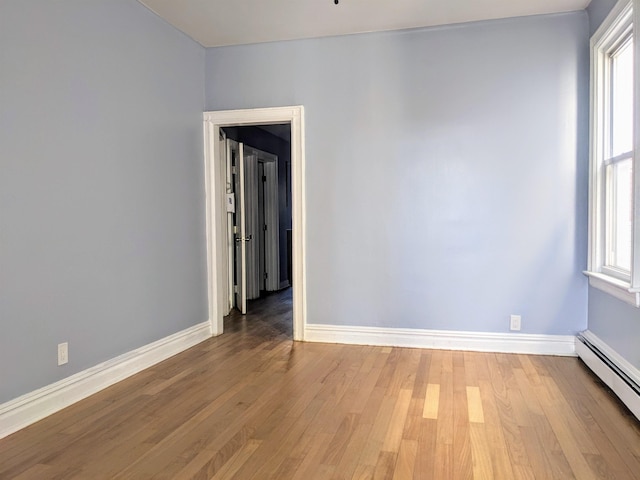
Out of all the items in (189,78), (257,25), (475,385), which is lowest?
(475,385)

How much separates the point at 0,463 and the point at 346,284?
2768 millimetres

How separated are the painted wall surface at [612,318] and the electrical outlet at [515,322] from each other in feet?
1.64

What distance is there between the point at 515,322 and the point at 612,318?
84cm

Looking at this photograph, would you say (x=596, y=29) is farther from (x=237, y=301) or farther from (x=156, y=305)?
(x=237, y=301)

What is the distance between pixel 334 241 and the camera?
4316 millimetres

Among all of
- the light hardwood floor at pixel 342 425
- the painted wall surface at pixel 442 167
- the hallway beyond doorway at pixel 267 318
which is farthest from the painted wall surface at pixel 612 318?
the hallway beyond doorway at pixel 267 318

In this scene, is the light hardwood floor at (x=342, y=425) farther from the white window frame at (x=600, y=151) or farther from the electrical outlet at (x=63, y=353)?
the white window frame at (x=600, y=151)

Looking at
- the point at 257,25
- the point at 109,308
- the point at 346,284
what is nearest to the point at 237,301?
the point at 346,284

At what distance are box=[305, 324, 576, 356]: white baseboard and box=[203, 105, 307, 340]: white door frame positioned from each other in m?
0.29

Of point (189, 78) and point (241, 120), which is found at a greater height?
point (189, 78)

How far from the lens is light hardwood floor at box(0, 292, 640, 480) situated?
215 centimetres

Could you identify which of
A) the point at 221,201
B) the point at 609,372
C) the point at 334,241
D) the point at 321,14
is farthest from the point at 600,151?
the point at 221,201

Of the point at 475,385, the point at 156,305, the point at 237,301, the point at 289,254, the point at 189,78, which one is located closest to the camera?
the point at 475,385

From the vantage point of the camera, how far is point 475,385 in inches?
126
